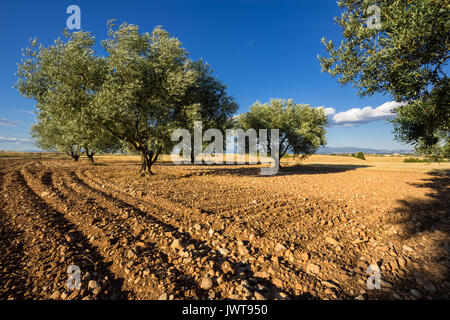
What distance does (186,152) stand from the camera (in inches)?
687

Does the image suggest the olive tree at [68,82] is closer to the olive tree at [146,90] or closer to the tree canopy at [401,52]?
the olive tree at [146,90]

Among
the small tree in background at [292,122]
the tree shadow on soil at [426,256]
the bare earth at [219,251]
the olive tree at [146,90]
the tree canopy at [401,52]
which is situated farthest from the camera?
the small tree in background at [292,122]

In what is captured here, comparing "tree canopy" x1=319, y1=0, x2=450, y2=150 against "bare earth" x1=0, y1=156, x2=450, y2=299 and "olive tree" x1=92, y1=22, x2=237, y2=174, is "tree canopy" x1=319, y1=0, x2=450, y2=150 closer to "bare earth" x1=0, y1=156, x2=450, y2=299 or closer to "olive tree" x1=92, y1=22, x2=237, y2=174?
"bare earth" x1=0, y1=156, x2=450, y2=299

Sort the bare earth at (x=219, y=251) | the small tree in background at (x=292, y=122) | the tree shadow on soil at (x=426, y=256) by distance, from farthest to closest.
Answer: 1. the small tree in background at (x=292, y=122)
2. the tree shadow on soil at (x=426, y=256)
3. the bare earth at (x=219, y=251)

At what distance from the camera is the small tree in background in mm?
26578

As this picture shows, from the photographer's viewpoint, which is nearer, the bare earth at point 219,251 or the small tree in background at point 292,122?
the bare earth at point 219,251

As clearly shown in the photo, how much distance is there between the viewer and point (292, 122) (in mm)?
26859

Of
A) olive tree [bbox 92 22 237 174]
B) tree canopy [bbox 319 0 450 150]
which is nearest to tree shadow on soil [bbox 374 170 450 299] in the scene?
tree canopy [bbox 319 0 450 150]

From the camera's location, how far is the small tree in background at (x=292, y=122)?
26578 millimetres

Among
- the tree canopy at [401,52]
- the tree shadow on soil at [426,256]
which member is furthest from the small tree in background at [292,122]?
the tree shadow on soil at [426,256]

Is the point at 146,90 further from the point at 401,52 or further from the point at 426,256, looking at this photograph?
the point at 426,256
